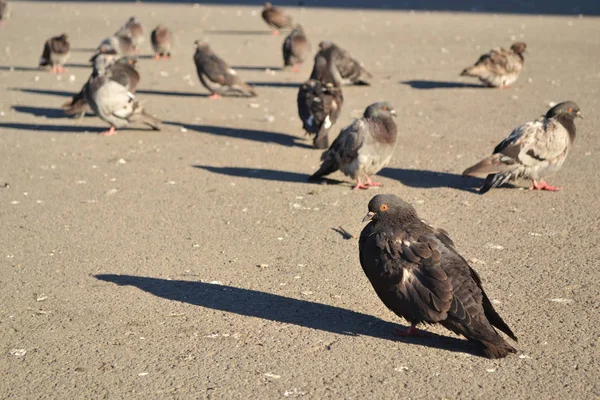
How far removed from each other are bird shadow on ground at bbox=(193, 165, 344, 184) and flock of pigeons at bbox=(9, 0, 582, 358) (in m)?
0.27

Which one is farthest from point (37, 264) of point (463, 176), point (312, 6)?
point (312, 6)

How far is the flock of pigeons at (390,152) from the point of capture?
4.81 metres

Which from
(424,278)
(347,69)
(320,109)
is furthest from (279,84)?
(424,278)

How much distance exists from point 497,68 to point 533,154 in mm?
5790

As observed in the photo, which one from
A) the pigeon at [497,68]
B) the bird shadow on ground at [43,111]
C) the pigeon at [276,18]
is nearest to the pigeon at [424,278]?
the bird shadow on ground at [43,111]

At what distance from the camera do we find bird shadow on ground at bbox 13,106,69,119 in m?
12.7

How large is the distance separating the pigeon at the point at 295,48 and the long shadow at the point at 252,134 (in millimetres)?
4690

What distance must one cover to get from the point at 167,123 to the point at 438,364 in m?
7.97

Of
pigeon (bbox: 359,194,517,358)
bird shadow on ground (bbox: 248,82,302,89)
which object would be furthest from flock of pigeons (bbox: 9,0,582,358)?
bird shadow on ground (bbox: 248,82,302,89)

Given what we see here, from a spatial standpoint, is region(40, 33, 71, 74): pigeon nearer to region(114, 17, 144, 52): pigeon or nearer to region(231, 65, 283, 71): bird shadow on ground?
region(114, 17, 144, 52): pigeon

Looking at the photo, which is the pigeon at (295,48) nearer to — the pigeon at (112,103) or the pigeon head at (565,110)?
the pigeon at (112,103)

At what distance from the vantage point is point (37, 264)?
254 inches

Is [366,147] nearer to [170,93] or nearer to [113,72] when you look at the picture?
[113,72]

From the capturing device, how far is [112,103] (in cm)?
1100
